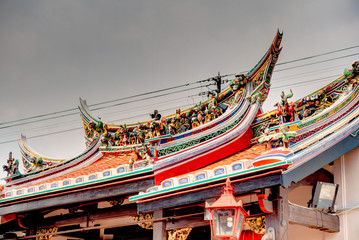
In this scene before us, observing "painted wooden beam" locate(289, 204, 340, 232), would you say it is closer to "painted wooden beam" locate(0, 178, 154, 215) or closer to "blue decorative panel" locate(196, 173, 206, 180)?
"blue decorative panel" locate(196, 173, 206, 180)

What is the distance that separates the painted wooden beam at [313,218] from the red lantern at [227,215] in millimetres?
807

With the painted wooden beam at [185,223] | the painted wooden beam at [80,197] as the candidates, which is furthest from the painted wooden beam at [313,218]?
the painted wooden beam at [80,197]

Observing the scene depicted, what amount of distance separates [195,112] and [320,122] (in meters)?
3.01

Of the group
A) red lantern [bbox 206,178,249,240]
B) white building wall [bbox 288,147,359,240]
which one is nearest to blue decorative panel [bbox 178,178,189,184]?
red lantern [bbox 206,178,249,240]

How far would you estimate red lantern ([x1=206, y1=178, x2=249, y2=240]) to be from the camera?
20.5ft

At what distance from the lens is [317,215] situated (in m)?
7.08

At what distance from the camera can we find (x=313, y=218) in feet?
23.0

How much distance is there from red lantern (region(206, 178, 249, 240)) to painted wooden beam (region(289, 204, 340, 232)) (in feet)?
2.65

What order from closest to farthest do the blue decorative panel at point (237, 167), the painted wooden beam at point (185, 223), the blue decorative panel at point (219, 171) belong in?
the blue decorative panel at point (237, 167) < the blue decorative panel at point (219, 171) < the painted wooden beam at point (185, 223)

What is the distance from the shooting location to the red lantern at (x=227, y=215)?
6262mm

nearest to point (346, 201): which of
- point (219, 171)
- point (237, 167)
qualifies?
point (237, 167)

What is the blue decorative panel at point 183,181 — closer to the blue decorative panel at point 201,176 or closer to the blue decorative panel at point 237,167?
the blue decorative panel at point 201,176

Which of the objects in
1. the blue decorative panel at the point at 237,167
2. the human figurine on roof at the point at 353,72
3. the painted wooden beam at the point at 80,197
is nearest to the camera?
the blue decorative panel at the point at 237,167

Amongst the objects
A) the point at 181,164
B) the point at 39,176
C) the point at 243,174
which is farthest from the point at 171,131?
the point at 39,176
